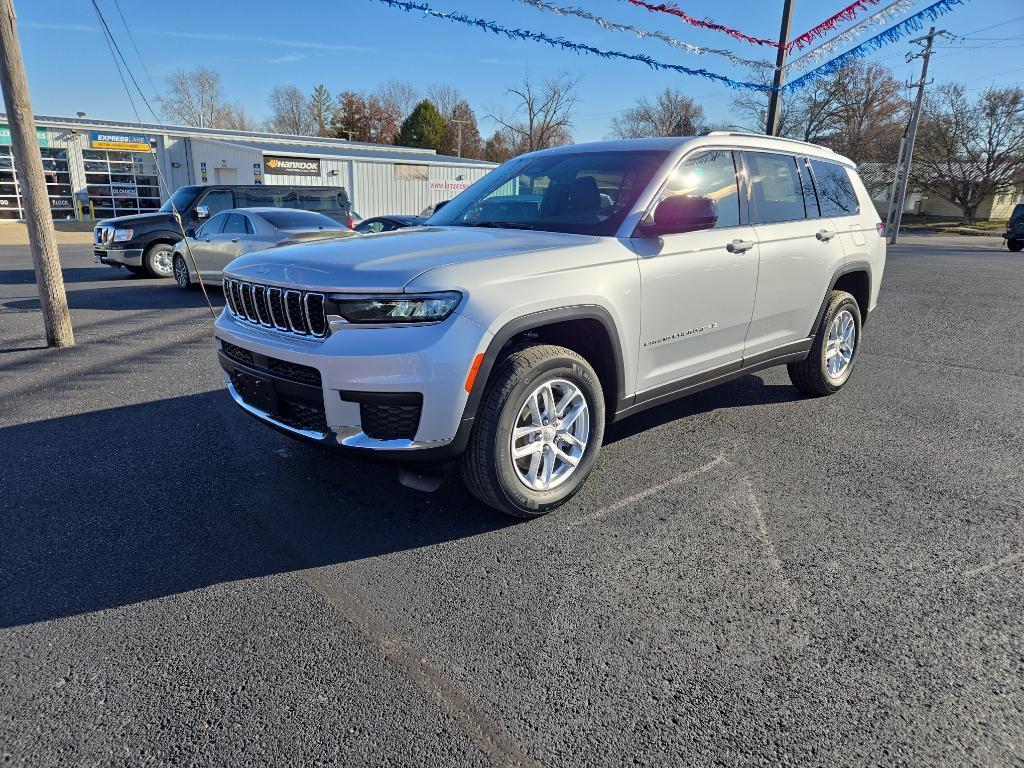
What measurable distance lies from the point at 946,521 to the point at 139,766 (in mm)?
3578

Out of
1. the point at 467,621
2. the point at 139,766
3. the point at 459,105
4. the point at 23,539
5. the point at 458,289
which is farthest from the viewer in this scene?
the point at 459,105

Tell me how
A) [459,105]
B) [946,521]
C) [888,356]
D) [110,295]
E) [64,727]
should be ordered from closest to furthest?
[64,727], [946,521], [888,356], [110,295], [459,105]

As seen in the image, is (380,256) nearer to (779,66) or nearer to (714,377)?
(714,377)

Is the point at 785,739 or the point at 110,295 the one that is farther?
the point at 110,295

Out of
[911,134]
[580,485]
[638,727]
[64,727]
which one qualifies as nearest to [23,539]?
[64,727]

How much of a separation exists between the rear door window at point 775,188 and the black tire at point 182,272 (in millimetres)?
10218

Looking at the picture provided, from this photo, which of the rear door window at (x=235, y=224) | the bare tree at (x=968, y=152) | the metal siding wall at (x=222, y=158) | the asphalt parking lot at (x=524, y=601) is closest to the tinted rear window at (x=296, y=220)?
the rear door window at (x=235, y=224)

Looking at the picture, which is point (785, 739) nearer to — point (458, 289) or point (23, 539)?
point (458, 289)

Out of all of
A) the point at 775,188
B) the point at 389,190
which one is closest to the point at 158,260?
the point at 775,188

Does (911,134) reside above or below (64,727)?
above

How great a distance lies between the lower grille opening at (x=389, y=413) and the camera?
293 centimetres

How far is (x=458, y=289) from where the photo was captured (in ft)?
9.70

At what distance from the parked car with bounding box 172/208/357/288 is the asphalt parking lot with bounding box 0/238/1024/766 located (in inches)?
265

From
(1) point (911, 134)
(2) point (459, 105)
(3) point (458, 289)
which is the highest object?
(2) point (459, 105)
